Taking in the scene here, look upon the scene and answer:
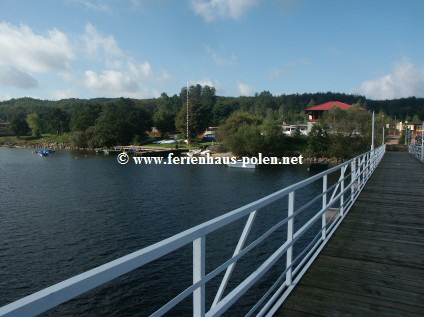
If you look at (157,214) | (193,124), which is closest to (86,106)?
(193,124)

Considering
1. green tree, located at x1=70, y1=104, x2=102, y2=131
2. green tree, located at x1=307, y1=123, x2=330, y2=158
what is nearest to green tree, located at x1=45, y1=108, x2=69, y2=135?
green tree, located at x1=70, y1=104, x2=102, y2=131

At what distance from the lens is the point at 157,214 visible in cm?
2195

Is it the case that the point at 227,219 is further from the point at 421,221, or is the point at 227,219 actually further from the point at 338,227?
the point at 421,221

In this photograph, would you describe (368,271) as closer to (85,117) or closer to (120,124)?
(120,124)

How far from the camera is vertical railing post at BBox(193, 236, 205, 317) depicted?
2.08 metres

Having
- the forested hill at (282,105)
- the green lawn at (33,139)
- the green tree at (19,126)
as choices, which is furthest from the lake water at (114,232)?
the green tree at (19,126)

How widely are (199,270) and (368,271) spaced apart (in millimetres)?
3510

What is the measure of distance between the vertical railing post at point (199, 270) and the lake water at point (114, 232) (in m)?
9.73

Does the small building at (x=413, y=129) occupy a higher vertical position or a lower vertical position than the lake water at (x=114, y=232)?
higher

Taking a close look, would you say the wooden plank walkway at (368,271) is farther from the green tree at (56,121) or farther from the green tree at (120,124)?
the green tree at (56,121)

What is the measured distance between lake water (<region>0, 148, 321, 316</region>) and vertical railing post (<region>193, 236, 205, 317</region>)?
31.9ft

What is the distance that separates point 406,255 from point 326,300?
232 centimetres

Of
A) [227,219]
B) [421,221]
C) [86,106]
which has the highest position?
[86,106]

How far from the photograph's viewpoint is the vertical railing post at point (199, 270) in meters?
2.08
